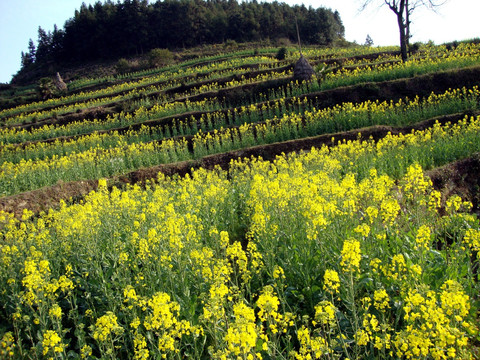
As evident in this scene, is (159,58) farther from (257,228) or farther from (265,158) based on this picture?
(257,228)

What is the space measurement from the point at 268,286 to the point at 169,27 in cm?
7876

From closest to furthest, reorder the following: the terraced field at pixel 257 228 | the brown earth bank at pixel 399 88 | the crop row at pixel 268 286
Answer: the crop row at pixel 268 286 < the terraced field at pixel 257 228 < the brown earth bank at pixel 399 88

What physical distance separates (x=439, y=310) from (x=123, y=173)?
12.9 m

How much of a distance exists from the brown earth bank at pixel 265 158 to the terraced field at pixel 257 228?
56mm

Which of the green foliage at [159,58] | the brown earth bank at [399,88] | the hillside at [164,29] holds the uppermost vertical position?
the hillside at [164,29]

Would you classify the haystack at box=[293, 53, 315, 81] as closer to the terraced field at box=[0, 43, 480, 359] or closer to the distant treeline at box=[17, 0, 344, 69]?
the terraced field at box=[0, 43, 480, 359]

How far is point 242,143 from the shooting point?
595 inches

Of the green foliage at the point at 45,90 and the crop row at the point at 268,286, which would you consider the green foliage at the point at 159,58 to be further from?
the crop row at the point at 268,286

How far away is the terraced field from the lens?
9.61 feet

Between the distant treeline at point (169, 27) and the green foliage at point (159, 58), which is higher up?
the distant treeline at point (169, 27)

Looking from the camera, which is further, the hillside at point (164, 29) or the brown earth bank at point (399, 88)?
the hillside at point (164, 29)

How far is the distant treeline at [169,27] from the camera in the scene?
6738 centimetres

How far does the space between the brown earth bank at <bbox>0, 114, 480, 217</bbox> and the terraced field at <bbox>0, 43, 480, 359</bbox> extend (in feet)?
0.18

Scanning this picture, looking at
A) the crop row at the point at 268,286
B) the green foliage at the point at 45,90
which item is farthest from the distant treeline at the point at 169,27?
the crop row at the point at 268,286
